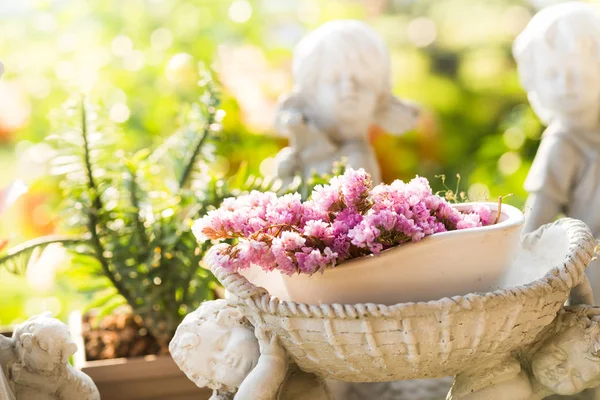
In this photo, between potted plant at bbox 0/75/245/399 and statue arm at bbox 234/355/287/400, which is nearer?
statue arm at bbox 234/355/287/400

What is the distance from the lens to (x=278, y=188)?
5.49 ft

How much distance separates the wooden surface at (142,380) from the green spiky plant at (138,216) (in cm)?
13

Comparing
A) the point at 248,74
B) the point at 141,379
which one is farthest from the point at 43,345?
the point at 248,74

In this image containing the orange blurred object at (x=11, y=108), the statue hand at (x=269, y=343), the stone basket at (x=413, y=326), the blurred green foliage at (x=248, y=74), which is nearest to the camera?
the stone basket at (x=413, y=326)

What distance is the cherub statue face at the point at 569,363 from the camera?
119cm

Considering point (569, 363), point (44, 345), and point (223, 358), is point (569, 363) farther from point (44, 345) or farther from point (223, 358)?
point (44, 345)

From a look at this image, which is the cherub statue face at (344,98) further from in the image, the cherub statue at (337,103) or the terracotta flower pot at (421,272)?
the terracotta flower pot at (421,272)

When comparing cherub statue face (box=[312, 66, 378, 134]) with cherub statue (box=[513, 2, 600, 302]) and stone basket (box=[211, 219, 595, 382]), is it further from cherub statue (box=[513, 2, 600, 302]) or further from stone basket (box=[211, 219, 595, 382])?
stone basket (box=[211, 219, 595, 382])

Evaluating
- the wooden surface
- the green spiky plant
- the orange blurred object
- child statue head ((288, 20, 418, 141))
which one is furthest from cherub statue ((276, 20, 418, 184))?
the orange blurred object

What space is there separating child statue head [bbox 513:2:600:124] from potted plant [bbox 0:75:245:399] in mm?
646

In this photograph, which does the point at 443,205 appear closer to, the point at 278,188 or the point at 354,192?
the point at 354,192

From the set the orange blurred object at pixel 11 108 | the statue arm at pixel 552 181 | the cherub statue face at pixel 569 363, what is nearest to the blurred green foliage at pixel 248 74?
the orange blurred object at pixel 11 108

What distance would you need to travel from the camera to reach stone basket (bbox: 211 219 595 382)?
1073 millimetres

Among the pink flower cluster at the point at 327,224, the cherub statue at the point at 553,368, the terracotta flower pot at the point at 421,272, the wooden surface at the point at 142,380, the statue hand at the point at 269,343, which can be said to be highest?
the pink flower cluster at the point at 327,224
